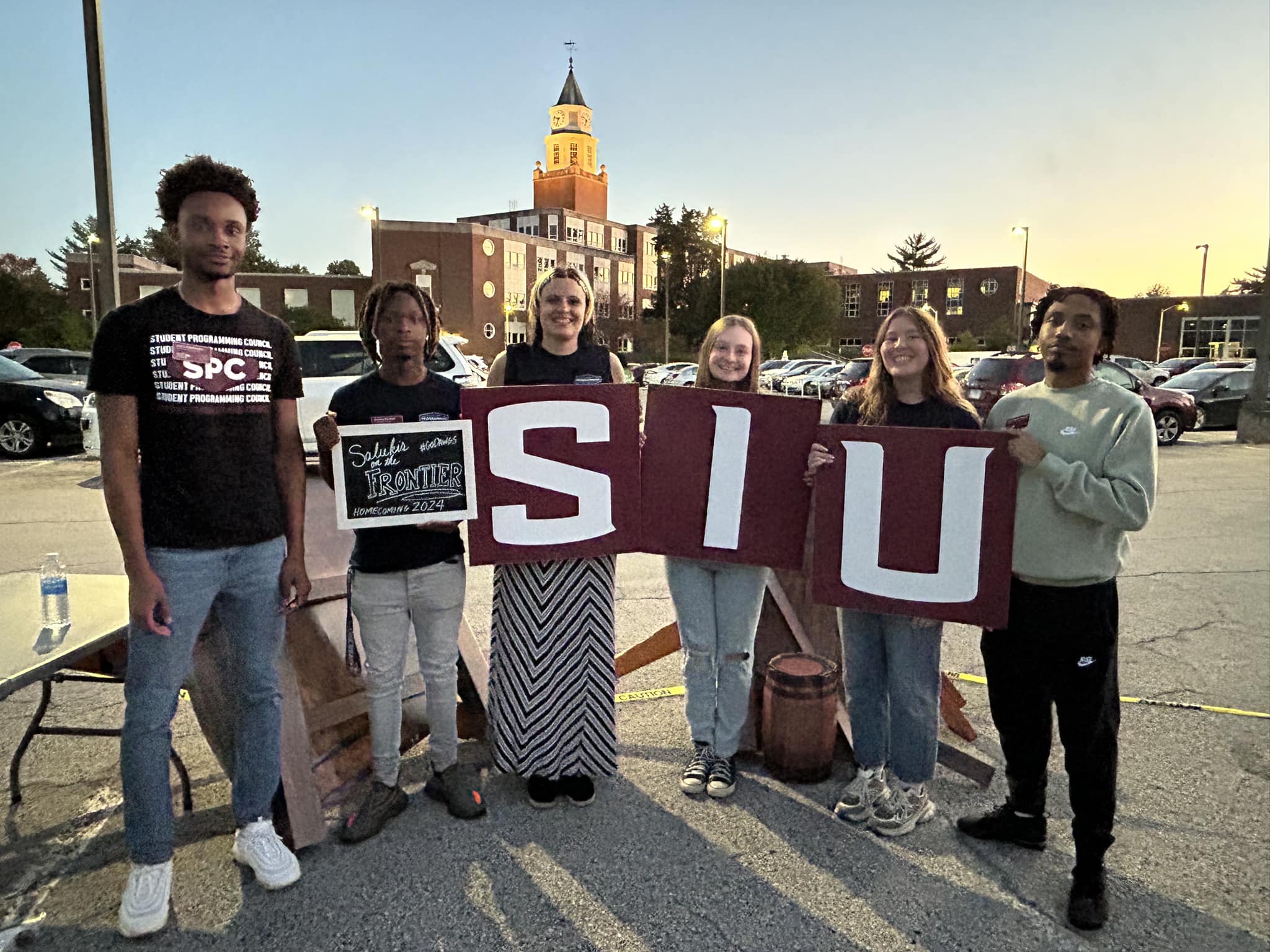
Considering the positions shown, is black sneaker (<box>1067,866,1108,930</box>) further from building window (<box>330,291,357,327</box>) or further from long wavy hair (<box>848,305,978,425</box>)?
building window (<box>330,291,357,327</box>)

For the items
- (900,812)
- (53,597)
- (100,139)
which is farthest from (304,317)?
(900,812)

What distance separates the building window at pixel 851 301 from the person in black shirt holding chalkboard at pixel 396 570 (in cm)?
8019

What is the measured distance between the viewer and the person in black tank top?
11.5 ft

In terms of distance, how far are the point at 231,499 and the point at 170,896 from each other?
57.0 inches

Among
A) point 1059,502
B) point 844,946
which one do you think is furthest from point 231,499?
point 1059,502

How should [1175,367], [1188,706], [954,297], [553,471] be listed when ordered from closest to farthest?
[553,471] → [1188,706] → [1175,367] → [954,297]

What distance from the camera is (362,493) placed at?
10.3 feet

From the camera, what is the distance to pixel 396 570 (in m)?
3.22

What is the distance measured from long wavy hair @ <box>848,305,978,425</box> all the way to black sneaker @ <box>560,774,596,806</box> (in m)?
1.95

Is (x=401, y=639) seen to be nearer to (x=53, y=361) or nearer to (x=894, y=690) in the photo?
(x=894, y=690)

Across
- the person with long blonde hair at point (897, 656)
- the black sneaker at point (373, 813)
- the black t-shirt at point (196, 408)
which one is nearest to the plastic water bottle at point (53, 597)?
the black t-shirt at point (196, 408)

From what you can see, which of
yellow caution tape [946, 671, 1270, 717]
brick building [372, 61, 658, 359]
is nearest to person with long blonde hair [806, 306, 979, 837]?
yellow caution tape [946, 671, 1270, 717]

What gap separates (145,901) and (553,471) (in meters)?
2.06

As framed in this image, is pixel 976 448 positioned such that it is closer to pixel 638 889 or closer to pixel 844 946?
pixel 844 946
